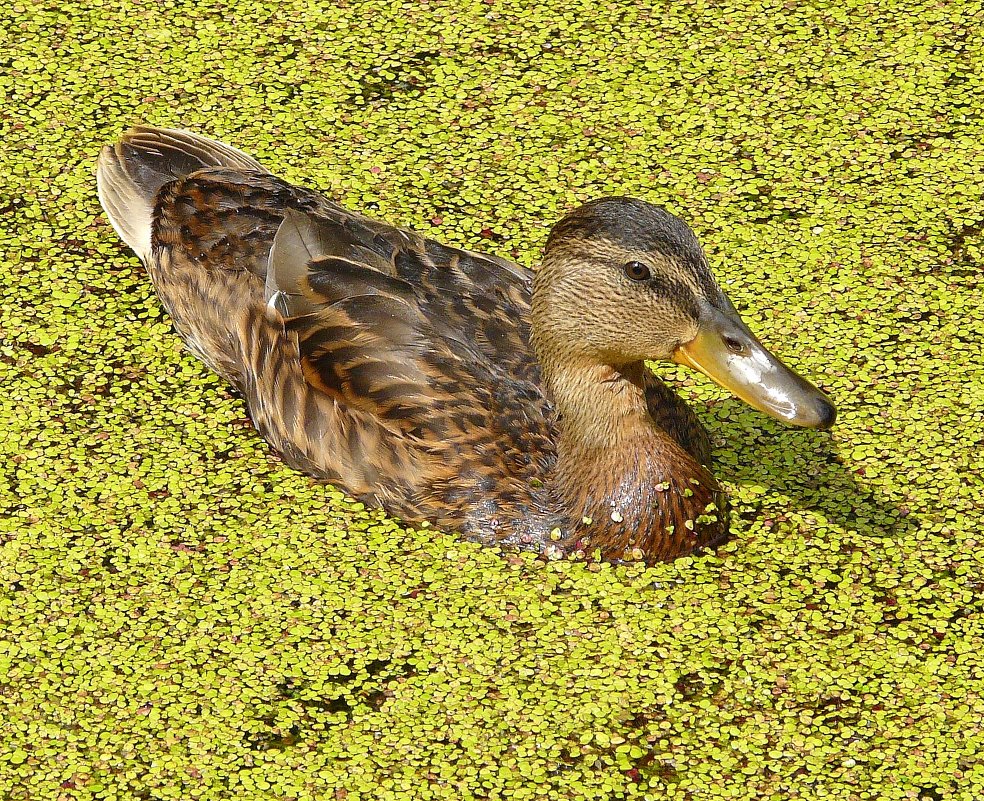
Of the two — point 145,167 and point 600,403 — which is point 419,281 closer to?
point 600,403

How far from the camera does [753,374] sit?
5359mm

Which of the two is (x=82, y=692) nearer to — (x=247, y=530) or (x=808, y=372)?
(x=247, y=530)

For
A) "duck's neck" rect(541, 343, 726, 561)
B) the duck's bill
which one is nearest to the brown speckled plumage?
"duck's neck" rect(541, 343, 726, 561)

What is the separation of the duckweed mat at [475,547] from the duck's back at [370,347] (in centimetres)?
17

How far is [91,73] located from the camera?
7.84 metres

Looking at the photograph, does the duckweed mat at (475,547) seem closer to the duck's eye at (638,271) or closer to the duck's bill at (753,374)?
the duck's bill at (753,374)

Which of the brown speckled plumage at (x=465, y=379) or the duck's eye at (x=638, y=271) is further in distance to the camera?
the brown speckled plumage at (x=465, y=379)

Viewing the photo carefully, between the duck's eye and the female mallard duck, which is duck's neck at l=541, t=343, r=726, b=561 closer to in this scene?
the female mallard duck

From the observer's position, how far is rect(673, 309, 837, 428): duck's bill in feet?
17.4

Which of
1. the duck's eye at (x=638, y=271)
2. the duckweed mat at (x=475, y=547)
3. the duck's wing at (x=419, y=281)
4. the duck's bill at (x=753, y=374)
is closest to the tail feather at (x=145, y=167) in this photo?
the duckweed mat at (x=475, y=547)

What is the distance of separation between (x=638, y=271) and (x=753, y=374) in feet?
1.57

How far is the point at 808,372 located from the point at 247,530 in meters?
2.13

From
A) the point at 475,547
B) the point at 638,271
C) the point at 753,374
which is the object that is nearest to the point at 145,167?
the point at 475,547

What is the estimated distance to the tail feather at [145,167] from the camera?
679 cm
